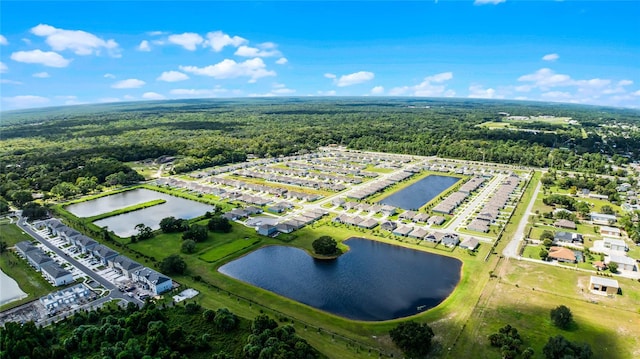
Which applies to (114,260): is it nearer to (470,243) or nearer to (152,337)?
(152,337)

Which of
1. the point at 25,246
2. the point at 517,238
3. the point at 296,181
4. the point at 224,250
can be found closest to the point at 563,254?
the point at 517,238

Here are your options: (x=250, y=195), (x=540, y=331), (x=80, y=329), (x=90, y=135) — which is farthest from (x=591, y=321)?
(x=90, y=135)

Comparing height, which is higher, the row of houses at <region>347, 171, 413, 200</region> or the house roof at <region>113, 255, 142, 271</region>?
the row of houses at <region>347, 171, 413, 200</region>

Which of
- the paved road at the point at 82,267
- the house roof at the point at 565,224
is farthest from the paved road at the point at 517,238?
the paved road at the point at 82,267

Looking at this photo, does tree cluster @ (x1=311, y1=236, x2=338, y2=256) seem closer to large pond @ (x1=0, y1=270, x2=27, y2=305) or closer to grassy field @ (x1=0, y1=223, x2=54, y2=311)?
grassy field @ (x1=0, y1=223, x2=54, y2=311)

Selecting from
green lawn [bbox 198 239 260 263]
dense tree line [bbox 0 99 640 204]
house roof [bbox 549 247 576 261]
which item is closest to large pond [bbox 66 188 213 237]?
dense tree line [bbox 0 99 640 204]

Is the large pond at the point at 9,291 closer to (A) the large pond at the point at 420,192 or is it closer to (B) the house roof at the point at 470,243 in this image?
(B) the house roof at the point at 470,243

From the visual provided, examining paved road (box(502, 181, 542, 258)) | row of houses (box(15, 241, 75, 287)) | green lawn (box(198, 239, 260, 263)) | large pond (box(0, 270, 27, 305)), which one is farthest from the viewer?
paved road (box(502, 181, 542, 258))
